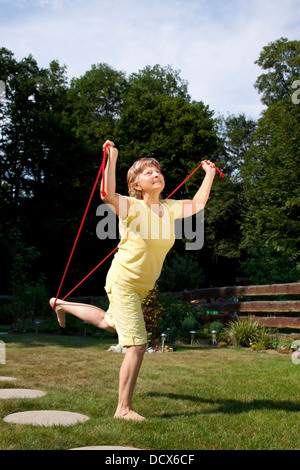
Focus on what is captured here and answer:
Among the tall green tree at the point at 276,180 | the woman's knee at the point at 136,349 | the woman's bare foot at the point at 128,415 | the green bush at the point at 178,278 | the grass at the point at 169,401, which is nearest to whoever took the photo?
the grass at the point at 169,401

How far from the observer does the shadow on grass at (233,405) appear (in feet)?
11.3

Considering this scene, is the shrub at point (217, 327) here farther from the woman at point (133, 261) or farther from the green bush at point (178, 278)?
the woman at point (133, 261)

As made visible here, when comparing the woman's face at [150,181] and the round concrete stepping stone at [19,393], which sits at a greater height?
the woman's face at [150,181]

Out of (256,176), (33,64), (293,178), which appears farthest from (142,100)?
(293,178)

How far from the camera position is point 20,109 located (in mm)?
22688

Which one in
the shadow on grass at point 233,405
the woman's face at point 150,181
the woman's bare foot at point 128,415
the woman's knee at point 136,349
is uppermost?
the woman's face at point 150,181

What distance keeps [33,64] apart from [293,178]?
13873 mm

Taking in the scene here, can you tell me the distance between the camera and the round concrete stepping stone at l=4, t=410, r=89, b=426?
2852 mm

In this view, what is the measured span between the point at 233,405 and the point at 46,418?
141 cm

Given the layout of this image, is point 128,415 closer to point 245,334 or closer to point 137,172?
point 137,172

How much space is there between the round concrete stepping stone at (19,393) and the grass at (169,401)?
0.42 feet

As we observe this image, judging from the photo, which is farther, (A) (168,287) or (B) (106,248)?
(B) (106,248)

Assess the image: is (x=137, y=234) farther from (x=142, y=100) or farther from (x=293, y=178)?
(x=142, y=100)

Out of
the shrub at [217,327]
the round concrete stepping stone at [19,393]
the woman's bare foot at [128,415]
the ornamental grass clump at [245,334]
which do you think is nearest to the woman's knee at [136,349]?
the woman's bare foot at [128,415]
